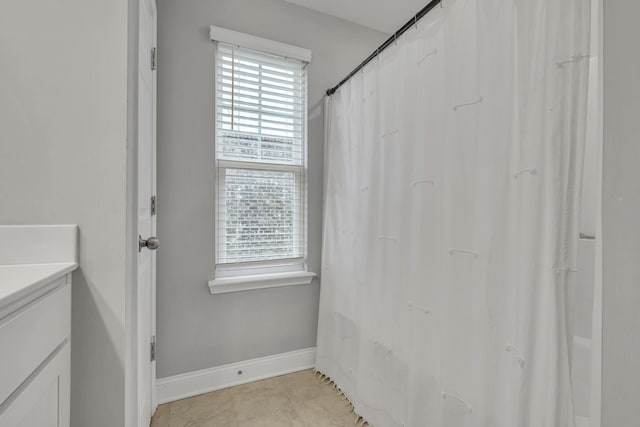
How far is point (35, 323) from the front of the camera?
633mm

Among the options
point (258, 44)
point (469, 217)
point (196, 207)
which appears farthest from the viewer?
point (258, 44)

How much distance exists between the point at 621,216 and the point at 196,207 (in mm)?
1810

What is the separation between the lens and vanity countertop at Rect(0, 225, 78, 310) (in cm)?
77

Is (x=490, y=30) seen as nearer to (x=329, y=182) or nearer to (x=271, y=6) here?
(x=329, y=182)

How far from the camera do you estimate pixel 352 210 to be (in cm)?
173

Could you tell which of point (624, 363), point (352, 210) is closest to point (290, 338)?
point (352, 210)

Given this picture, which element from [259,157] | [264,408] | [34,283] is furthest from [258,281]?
[34,283]

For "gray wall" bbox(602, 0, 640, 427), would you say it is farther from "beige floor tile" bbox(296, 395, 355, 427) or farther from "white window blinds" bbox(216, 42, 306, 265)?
"white window blinds" bbox(216, 42, 306, 265)

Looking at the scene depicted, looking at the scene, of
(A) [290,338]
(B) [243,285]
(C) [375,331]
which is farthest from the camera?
(A) [290,338]

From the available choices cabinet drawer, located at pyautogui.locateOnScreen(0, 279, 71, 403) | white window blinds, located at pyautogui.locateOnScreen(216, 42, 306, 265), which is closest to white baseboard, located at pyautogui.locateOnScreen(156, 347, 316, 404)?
white window blinds, located at pyautogui.locateOnScreen(216, 42, 306, 265)

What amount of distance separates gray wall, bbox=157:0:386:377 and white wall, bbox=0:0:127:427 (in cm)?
86

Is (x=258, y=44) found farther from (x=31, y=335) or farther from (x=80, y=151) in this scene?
(x=31, y=335)

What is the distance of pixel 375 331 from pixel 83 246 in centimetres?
128

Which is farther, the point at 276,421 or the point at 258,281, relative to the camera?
the point at 258,281
